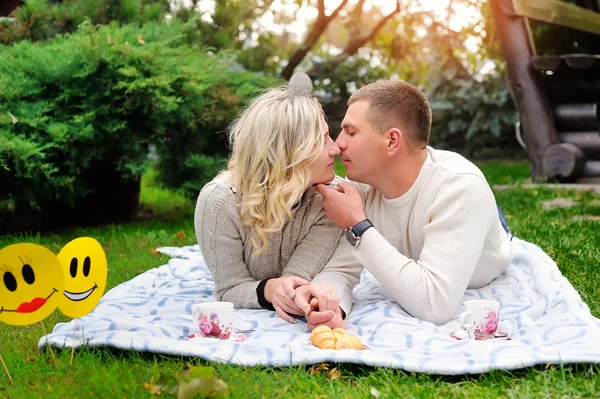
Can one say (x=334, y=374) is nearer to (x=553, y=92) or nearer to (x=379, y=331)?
(x=379, y=331)

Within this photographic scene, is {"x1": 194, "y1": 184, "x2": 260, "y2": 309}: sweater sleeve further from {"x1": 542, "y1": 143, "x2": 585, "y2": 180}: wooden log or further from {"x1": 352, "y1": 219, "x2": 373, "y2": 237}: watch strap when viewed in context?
{"x1": 542, "y1": 143, "x2": 585, "y2": 180}: wooden log

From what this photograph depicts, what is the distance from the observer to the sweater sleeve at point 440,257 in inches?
110

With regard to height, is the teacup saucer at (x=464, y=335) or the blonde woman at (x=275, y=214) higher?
the blonde woman at (x=275, y=214)

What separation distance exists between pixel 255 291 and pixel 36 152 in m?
2.34

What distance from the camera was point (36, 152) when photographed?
183 inches

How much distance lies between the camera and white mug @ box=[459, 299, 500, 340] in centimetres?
256

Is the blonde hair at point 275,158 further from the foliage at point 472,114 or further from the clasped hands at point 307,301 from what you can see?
the foliage at point 472,114

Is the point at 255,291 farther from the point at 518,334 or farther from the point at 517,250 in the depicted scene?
the point at 517,250

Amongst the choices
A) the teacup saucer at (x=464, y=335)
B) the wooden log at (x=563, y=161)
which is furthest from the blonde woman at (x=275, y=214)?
the wooden log at (x=563, y=161)

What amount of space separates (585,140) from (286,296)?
683 centimetres

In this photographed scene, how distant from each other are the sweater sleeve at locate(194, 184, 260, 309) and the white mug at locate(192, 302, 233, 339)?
51 cm

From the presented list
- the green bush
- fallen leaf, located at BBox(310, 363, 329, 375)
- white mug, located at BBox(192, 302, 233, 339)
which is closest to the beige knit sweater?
white mug, located at BBox(192, 302, 233, 339)

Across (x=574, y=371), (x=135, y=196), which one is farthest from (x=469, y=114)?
(x=574, y=371)

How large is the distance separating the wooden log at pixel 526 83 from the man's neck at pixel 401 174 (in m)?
5.78
